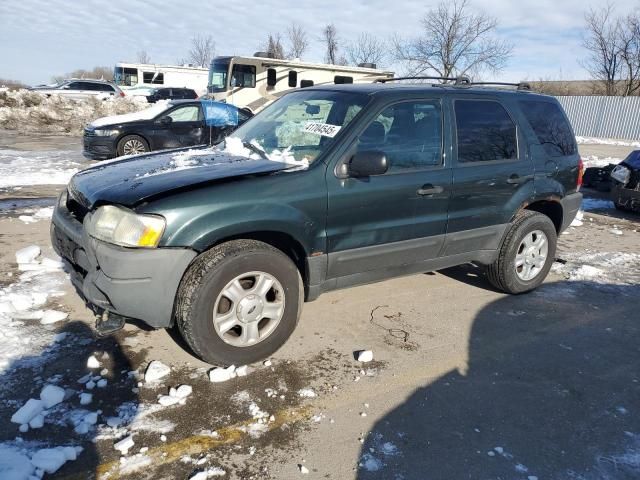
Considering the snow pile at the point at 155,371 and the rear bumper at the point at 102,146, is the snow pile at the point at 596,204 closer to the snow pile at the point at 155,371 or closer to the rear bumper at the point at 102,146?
the snow pile at the point at 155,371

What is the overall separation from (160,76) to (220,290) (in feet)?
96.5

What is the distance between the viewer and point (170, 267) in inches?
122

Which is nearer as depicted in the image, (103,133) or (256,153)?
(256,153)

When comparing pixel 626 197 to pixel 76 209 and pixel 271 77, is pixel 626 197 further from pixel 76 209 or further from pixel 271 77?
pixel 271 77

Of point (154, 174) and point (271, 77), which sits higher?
point (271, 77)

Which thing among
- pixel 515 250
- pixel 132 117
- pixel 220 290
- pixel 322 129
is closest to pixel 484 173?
pixel 515 250

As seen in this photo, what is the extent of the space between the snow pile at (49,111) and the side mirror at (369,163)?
2012cm

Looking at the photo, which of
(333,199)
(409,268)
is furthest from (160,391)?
(409,268)

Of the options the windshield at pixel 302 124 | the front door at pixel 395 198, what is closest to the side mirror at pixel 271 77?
the windshield at pixel 302 124

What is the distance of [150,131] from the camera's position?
11633 mm

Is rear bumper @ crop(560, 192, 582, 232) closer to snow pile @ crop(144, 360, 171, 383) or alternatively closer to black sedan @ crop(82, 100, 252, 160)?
snow pile @ crop(144, 360, 171, 383)

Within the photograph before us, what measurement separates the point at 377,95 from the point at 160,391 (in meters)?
2.54

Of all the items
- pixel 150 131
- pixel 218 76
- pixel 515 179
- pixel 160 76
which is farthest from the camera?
pixel 160 76

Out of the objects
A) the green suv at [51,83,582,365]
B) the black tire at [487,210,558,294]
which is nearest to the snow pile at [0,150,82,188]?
the green suv at [51,83,582,365]
